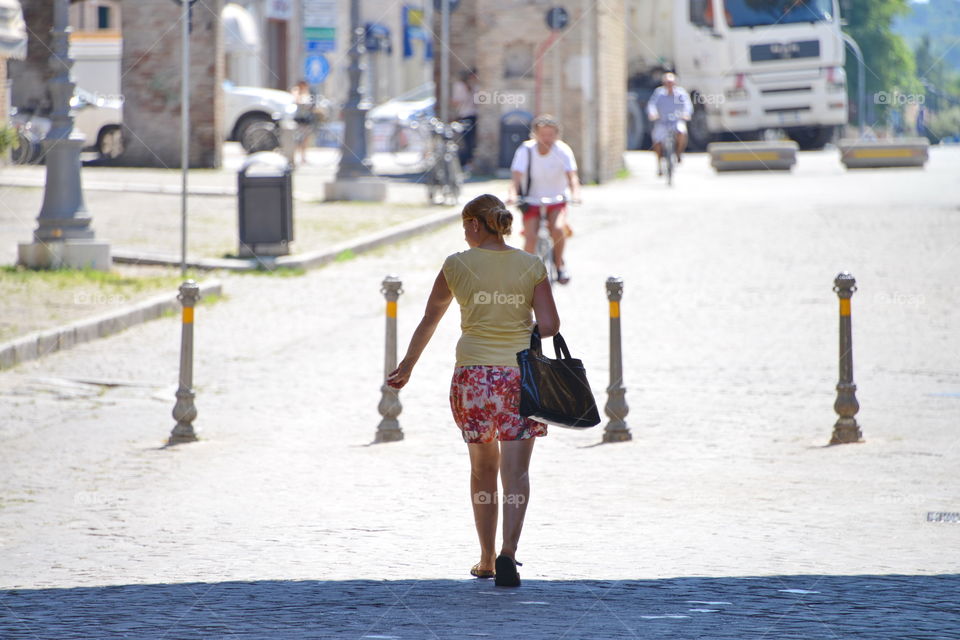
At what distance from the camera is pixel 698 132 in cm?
3703

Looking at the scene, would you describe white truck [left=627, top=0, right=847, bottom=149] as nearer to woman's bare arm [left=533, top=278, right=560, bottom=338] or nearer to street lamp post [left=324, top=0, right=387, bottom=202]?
street lamp post [left=324, top=0, right=387, bottom=202]

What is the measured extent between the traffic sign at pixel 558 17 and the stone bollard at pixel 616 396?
18.5 m

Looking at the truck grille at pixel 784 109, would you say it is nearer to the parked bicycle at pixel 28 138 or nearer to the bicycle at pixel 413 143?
the bicycle at pixel 413 143

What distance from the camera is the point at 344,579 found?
5.60 m

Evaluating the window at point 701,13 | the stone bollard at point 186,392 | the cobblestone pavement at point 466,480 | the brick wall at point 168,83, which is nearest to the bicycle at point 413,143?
the brick wall at point 168,83

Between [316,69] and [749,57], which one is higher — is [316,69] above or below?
above

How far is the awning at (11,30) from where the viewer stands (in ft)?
82.7

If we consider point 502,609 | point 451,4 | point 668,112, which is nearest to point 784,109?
point 668,112

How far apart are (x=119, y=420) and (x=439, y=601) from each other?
15.1 ft

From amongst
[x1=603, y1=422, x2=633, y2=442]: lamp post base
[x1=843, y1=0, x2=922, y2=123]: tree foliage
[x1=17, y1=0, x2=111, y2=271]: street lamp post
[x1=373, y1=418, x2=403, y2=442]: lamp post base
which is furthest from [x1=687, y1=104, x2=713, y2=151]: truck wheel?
[x1=373, y1=418, x2=403, y2=442]: lamp post base

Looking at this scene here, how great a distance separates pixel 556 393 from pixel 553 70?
22041mm

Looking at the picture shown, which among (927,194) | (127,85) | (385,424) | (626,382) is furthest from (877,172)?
(385,424)

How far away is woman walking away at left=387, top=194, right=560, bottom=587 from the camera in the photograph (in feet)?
18.0

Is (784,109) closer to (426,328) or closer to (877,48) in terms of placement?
(877,48)
